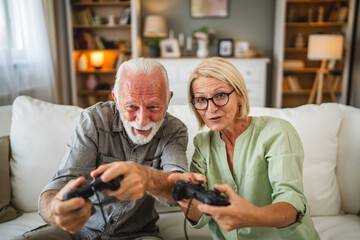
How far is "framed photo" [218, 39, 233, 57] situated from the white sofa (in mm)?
3139

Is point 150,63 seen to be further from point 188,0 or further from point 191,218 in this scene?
point 188,0

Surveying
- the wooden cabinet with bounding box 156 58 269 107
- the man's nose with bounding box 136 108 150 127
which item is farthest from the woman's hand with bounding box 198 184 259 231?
the wooden cabinet with bounding box 156 58 269 107

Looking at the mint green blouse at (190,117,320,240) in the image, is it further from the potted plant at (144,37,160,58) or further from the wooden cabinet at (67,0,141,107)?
the wooden cabinet at (67,0,141,107)

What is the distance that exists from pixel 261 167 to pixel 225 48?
374cm

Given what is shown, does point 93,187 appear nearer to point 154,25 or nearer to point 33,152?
point 33,152

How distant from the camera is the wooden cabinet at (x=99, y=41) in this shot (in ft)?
14.5

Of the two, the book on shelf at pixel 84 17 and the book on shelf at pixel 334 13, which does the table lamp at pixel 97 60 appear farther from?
the book on shelf at pixel 334 13

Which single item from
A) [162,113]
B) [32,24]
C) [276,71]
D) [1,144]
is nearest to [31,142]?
[1,144]

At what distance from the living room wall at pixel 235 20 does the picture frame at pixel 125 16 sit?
0.42 meters

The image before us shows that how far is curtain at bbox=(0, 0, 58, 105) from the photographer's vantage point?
2975 millimetres

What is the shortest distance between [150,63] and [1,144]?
3.00ft

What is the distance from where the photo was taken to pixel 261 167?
1.14 m

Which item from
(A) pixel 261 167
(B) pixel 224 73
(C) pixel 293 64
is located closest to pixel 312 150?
(A) pixel 261 167

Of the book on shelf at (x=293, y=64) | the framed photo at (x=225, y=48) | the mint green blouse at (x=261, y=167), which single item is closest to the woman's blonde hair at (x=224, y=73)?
the mint green blouse at (x=261, y=167)
